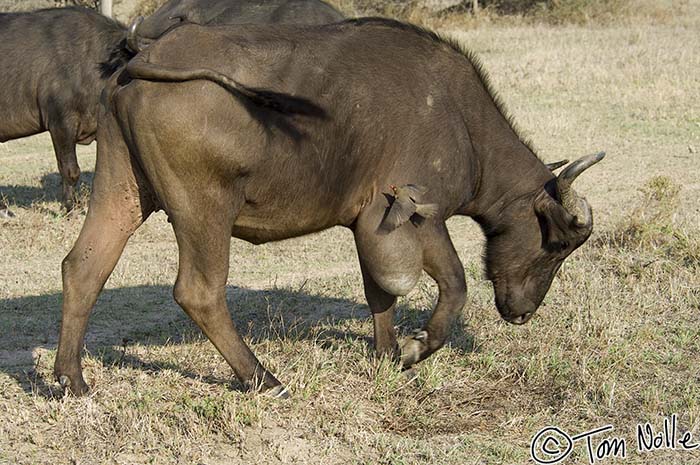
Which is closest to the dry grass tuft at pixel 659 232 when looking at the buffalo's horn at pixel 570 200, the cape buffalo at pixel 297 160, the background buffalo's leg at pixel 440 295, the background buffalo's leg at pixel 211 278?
the buffalo's horn at pixel 570 200

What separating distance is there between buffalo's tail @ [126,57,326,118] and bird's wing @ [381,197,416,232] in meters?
0.66

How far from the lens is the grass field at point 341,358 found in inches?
197

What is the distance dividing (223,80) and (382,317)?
189 centimetres

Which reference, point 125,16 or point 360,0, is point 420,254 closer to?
point 125,16

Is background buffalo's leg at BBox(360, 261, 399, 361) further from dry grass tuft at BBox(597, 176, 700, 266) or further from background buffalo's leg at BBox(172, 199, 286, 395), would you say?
dry grass tuft at BBox(597, 176, 700, 266)

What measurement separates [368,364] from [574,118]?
9.40m

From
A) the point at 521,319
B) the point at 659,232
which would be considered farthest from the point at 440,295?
the point at 659,232

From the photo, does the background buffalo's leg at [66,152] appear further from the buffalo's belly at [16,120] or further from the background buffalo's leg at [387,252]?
the background buffalo's leg at [387,252]

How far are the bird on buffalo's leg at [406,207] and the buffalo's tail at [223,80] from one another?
2.12ft

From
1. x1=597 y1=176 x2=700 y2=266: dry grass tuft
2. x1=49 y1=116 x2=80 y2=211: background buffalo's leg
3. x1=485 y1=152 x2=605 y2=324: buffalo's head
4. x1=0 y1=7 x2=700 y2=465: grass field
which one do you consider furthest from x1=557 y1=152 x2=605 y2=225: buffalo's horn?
x1=49 y1=116 x2=80 y2=211: background buffalo's leg

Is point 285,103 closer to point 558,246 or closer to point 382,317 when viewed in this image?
point 382,317

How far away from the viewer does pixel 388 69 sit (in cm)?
547

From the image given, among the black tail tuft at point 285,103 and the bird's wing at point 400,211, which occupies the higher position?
the black tail tuft at point 285,103

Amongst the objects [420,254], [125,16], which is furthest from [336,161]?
[125,16]
